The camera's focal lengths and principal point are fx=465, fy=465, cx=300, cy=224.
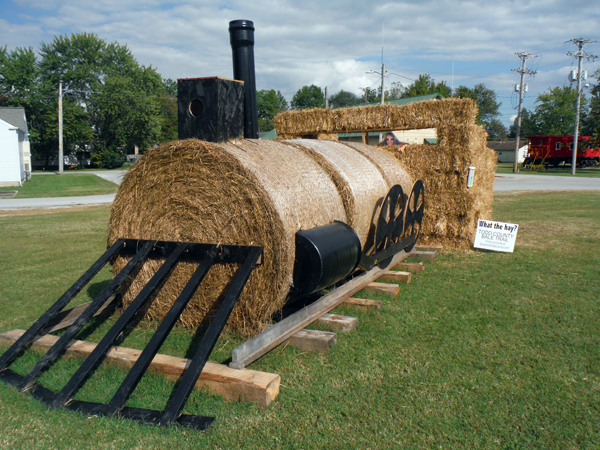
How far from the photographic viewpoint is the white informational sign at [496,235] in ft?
26.3

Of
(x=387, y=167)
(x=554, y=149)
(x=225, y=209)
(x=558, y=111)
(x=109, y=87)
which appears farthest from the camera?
(x=558, y=111)

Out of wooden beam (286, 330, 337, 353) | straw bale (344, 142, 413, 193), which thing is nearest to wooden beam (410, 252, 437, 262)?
straw bale (344, 142, 413, 193)

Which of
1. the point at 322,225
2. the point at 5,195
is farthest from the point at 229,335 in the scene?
the point at 5,195

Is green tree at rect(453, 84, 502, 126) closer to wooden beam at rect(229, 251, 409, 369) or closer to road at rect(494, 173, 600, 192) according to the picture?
road at rect(494, 173, 600, 192)

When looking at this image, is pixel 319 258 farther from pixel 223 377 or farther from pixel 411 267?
pixel 411 267

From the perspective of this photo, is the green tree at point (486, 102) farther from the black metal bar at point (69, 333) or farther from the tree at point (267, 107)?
the black metal bar at point (69, 333)

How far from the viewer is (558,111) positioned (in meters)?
63.5

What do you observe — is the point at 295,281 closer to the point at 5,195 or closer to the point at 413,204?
the point at 413,204

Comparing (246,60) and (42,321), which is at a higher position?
(246,60)

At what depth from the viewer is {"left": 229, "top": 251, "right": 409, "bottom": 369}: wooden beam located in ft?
11.3

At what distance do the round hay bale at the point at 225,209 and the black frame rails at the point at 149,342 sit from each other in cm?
13

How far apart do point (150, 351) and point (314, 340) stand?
1397 millimetres

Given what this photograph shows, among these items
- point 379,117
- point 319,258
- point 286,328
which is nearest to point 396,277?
point 319,258

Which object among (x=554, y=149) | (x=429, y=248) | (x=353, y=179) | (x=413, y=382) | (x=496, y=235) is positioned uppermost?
(x=554, y=149)
